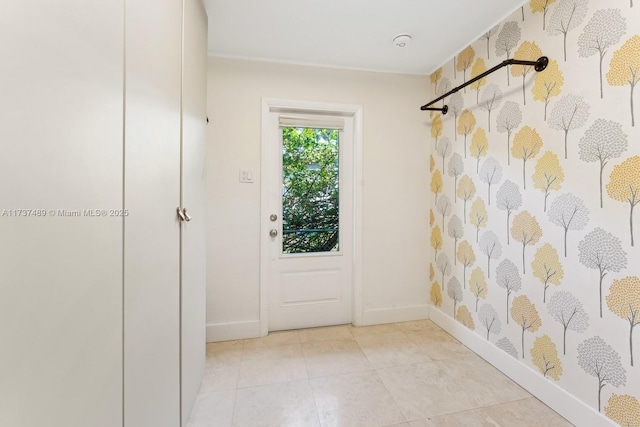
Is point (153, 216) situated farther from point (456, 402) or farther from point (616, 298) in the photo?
point (616, 298)

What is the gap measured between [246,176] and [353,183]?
3.06 ft

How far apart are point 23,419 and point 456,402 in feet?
5.88

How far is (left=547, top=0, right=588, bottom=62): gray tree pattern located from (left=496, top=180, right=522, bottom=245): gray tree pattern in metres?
0.70

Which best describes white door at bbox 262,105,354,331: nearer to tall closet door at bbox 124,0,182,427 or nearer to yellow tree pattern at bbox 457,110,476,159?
yellow tree pattern at bbox 457,110,476,159

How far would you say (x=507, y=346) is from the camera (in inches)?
68.7

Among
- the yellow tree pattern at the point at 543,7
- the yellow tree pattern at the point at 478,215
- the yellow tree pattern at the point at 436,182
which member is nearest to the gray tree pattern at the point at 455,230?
the yellow tree pattern at the point at 478,215

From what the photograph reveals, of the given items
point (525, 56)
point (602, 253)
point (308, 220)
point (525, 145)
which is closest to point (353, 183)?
point (308, 220)

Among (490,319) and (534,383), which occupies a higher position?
(490,319)

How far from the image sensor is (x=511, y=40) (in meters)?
1.69

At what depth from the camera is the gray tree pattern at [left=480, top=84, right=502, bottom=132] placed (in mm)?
1786

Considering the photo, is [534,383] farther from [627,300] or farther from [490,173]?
[490,173]

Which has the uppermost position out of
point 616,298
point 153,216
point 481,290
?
point 153,216

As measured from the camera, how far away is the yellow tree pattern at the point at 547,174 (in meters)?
1.43

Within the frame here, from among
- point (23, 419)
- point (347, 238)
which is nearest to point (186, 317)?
point (23, 419)
